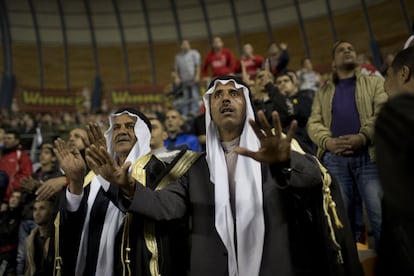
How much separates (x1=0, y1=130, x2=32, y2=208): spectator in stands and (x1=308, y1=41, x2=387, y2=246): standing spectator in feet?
12.2

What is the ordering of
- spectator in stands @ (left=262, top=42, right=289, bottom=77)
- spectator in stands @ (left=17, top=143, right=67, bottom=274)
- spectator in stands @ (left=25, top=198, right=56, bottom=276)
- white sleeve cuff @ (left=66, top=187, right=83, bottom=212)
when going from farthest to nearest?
1. spectator in stands @ (left=262, top=42, right=289, bottom=77)
2. spectator in stands @ (left=17, top=143, right=67, bottom=274)
3. spectator in stands @ (left=25, top=198, right=56, bottom=276)
4. white sleeve cuff @ (left=66, top=187, right=83, bottom=212)

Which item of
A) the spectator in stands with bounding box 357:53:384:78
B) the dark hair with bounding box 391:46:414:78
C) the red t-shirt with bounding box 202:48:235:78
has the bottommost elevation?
the dark hair with bounding box 391:46:414:78

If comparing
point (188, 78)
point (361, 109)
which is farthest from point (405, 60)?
point (188, 78)

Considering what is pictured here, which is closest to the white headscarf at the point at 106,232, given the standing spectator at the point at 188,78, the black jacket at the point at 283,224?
the black jacket at the point at 283,224

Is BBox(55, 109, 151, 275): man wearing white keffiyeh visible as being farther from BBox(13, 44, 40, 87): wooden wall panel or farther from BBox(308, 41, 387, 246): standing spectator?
BBox(13, 44, 40, 87): wooden wall panel

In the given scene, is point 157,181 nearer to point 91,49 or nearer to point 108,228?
point 108,228

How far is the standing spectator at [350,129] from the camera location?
2654 millimetres

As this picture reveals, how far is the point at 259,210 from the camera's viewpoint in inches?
74.7

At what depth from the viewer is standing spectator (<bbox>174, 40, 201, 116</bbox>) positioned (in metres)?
7.06

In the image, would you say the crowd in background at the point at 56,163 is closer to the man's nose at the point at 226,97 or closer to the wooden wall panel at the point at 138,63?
the man's nose at the point at 226,97

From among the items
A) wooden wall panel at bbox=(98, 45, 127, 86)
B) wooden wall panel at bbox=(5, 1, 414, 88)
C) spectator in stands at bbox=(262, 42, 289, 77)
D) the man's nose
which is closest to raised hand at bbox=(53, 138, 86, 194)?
the man's nose

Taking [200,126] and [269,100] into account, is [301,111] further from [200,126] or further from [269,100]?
[200,126]

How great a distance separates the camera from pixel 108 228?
2373mm

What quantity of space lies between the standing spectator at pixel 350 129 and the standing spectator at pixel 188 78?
4.07m
